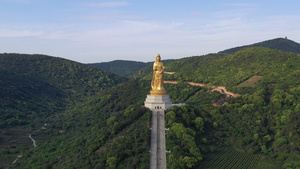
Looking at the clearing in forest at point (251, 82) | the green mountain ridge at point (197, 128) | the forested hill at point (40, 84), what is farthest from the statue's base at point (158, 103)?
the forested hill at point (40, 84)

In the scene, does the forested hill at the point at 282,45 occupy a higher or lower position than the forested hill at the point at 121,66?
higher

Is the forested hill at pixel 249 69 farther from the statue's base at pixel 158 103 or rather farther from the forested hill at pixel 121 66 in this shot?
the forested hill at pixel 121 66

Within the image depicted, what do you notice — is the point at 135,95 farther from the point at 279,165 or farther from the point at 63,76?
the point at 63,76

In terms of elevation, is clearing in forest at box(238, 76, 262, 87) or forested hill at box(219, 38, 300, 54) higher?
forested hill at box(219, 38, 300, 54)

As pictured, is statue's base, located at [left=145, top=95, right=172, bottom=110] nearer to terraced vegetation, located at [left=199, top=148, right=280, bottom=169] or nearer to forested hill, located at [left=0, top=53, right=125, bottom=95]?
terraced vegetation, located at [left=199, top=148, right=280, bottom=169]

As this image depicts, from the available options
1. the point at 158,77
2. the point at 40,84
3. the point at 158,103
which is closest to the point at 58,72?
the point at 40,84

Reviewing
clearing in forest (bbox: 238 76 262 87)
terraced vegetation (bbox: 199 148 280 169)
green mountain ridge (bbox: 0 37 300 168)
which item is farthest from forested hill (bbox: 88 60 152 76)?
terraced vegetation (bbox: 199 148 280 169)

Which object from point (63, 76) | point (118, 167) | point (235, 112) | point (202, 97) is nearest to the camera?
point (118, 167)

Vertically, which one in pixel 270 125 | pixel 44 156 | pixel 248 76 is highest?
pixel 248 76

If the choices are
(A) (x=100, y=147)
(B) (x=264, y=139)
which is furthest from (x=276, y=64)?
(A) (x=100, y=147)
